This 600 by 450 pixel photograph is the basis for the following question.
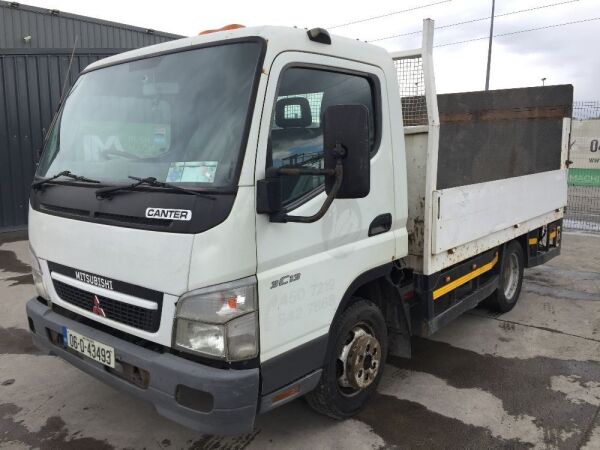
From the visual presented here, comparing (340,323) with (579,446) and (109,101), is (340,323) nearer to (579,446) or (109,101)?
(579,446)

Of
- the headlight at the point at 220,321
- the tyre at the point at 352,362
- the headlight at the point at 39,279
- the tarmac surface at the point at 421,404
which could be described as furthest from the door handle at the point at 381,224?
the headlight at the point at 39,279

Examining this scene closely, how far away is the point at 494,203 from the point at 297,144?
7.35 ft

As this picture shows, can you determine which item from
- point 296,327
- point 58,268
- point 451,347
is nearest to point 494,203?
point 451,347

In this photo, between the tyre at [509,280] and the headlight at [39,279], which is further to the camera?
the tyre at [509,280]

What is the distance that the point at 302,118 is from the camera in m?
2.61

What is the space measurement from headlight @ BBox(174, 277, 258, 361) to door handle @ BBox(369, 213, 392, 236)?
97 centimetres

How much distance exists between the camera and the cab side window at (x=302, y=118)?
2.40 metres

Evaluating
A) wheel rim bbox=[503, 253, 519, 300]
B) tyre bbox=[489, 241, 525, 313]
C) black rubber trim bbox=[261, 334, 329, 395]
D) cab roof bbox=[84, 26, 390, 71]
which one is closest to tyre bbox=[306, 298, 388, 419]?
black rubber trim bbox=[261, 334, 329, 395]

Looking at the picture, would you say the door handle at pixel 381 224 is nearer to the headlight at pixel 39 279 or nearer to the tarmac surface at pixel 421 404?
the tarmac surface at pixel 421 404

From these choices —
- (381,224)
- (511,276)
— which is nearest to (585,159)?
(511,276)

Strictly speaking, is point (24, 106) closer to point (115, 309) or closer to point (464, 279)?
point (115, 309)

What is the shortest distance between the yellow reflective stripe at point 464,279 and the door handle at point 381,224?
86 cm

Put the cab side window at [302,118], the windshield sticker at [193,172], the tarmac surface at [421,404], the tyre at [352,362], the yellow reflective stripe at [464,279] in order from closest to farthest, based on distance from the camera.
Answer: the windshield sticker at [193,172], the cab side window at [302,118], the tyre at [352,362], the tarmac surface at [421,404], the yellow reflective stripe at [464,279]

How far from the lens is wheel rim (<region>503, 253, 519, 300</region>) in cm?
510
